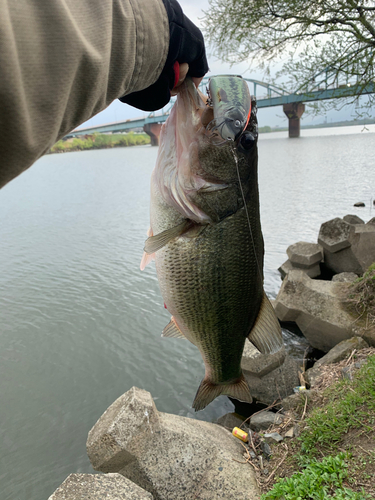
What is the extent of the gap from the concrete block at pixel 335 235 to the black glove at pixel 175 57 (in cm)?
736

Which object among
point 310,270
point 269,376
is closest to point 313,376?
point 269,376

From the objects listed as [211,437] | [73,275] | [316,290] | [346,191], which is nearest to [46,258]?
[73,275]

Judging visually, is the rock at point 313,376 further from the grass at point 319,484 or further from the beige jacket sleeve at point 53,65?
the beige jacket sleeve at point 53,65

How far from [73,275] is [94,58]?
28.6 ft

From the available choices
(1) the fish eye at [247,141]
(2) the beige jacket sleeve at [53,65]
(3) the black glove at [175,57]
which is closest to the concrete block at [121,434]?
(1) the fish eye at [247,141]

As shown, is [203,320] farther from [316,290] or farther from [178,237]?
[316,290]

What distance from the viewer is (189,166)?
177 cm

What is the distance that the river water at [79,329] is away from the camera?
4.51 m

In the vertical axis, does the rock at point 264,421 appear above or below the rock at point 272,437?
below

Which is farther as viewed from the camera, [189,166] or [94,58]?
[189,166]

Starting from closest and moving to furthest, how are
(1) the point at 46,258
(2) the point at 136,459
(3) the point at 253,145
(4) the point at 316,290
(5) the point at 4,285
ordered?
1. (3) the point at 253,145
2. (2) the point at 136,459
3. (4) the point at 316,290
4. (5) the point at 4,285
5. (1) the point at 46,258

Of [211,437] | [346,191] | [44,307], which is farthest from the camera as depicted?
[346,191]

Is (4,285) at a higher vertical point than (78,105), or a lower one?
lower

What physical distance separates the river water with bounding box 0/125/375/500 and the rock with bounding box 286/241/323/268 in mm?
739
